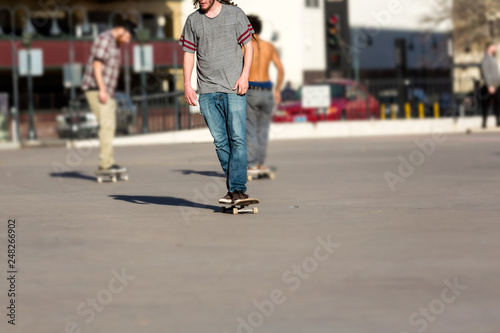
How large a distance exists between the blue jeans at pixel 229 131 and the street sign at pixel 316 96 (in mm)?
21831

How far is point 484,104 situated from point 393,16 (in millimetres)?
31959

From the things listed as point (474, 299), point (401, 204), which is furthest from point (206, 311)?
point (401, 204)

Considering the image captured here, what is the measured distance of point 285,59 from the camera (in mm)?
63375

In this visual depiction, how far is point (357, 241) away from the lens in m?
7.88

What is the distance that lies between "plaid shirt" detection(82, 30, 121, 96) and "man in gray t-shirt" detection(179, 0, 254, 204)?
15.7 feet

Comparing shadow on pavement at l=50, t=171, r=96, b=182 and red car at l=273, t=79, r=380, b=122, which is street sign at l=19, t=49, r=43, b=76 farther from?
shadow on pavement at l=50, t=171, r=96, b=182

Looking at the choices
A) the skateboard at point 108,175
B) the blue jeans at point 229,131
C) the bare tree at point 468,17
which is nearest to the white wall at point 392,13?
the bare tree at point 468,17

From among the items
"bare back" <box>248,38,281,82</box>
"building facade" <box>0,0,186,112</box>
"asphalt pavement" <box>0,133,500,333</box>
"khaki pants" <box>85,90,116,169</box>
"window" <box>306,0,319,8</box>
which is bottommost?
"asphalt pavement" <box>0,133,500,333</box>

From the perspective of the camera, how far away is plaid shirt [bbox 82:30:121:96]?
14.6 metres

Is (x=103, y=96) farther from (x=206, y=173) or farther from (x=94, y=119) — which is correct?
(x=94, y=119)

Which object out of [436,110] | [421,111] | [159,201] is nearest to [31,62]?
[421,111]

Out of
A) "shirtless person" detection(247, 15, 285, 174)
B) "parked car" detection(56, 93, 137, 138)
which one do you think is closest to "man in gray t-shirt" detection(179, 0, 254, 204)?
"shirtless person" detection(247, 15, 285, 174)

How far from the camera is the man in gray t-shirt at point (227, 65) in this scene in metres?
9.83

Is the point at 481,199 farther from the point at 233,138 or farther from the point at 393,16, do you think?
the point at 393,16
